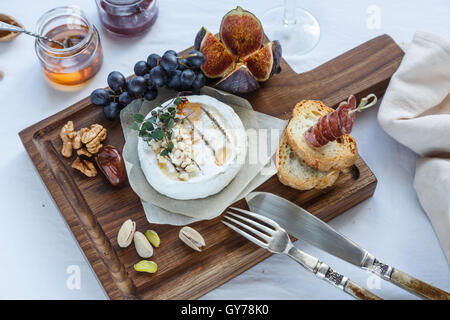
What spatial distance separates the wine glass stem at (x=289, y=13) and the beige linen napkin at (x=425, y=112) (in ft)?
1.75

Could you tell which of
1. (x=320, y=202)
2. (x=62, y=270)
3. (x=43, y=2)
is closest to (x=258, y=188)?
(x=320, y=202)

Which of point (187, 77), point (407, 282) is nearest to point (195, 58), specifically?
point (187, 77)

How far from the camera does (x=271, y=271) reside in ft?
7.38

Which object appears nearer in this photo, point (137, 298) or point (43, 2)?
point (137, 298)

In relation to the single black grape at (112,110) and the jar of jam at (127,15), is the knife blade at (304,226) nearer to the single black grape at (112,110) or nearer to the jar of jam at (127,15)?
the single black grape at (112,110)

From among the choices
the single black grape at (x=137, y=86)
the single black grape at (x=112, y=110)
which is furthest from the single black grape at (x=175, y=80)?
the single black grape at (x=112, y=110)

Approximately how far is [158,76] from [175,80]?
7cm

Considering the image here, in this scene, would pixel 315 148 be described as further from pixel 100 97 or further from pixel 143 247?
pixel 100 97

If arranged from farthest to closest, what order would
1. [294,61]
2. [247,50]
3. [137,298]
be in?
[294,61]
[247,50]
[137,298]

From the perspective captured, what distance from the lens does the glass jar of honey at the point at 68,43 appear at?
238cm

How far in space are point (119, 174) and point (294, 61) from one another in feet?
3.33

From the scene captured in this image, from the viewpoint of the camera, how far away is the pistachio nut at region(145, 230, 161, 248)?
213 centimetres

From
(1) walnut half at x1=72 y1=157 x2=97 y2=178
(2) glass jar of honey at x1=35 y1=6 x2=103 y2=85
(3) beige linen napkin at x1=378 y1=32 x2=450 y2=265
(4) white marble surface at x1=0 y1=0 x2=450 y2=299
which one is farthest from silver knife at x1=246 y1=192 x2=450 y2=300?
(2) glass jar of honey at x1=35 y1=6 x2=103 y2=85

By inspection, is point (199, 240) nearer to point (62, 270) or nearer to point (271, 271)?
point (271, 271)
